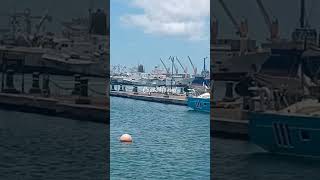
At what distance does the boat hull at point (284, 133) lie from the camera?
435 inches

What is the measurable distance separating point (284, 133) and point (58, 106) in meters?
4.07

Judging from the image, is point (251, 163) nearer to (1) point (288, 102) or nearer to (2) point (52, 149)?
(1) point (288, 102)

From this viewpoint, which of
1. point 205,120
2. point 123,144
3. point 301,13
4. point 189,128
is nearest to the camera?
point 301,13

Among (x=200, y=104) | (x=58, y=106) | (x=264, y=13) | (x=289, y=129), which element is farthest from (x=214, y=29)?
(x=200, y=104)

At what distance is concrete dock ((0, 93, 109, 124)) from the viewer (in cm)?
1123

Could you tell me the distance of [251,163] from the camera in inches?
429

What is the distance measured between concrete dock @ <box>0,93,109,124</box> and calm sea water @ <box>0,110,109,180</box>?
5.0 inches

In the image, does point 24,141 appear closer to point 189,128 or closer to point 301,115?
point 301,115

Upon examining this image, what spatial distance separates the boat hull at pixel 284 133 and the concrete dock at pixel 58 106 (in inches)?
105

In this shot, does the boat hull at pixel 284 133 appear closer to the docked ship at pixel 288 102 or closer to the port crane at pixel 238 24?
the docked ship at pixel 288 102

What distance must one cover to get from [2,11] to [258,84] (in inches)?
186

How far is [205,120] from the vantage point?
38.0m

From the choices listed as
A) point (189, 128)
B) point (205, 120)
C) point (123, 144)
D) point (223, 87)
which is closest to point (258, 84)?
point (223, 87)

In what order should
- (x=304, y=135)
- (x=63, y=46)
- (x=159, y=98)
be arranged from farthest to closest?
(x=159, y=98)
(x=63, y=46)
(x=304, y=135)
